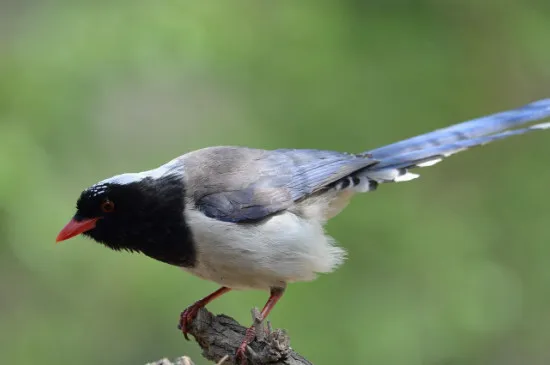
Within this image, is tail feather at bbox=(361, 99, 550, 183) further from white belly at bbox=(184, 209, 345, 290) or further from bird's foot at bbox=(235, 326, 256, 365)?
bird's foot at bbox=(235, 326, 256, 365)

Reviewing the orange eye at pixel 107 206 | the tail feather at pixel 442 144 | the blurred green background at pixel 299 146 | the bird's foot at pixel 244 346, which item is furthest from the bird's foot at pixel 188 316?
the blurred green background at pixel 299 146

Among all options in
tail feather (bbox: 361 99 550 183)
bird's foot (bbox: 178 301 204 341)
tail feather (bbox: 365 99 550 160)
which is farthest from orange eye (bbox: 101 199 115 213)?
tail feather (bbox: 365 99 550 160)

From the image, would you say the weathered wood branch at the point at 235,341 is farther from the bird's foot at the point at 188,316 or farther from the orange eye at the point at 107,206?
the orange eye at the point at 107,206

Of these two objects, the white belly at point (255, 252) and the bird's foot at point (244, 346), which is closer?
the bird's foot at point (244, 346)

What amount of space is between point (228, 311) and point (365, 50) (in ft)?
8.42

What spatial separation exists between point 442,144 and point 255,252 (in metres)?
1.59

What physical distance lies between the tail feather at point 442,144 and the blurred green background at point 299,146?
1399 mm

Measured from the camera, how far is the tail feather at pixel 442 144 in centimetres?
520

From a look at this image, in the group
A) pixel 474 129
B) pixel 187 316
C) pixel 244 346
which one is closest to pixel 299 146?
pixel 474 129

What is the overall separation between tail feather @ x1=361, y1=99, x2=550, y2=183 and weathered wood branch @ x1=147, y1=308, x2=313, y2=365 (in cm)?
151

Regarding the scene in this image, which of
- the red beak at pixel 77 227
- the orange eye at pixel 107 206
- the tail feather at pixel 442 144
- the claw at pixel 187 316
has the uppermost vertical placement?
the tail feather at pixel 442 144

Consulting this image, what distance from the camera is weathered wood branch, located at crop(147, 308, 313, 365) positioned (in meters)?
3.80

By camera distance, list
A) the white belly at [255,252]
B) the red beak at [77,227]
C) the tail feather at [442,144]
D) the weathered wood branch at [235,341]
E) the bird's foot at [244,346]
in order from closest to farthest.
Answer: the weathered wood branch at [235,341], the bird's foot at [244,346], the white belly at [255,252], the red beak at [77,227], the tail feather at [442,144]

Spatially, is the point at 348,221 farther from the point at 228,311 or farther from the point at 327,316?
the point at 228,311
